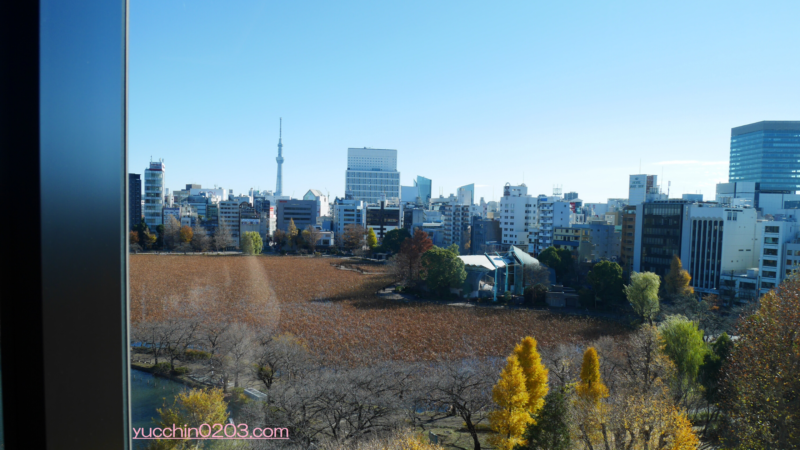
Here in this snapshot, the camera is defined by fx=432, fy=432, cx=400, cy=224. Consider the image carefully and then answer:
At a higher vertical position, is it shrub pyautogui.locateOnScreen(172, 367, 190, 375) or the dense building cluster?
the dense building cluster

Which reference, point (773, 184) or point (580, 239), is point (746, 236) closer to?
point (773, 184)

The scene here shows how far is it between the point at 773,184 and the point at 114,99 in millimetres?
10351

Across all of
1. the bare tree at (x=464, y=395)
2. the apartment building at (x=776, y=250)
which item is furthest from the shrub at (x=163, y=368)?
the apartment building at (x=776, y=250)

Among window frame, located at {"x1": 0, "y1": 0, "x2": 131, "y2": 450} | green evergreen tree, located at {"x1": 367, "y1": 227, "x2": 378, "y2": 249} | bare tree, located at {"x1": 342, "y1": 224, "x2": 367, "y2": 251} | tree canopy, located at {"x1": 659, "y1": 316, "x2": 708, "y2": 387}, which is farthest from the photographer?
green evergreen tree, located at {"x1": 367, "y1": 227, "x2": 378, "y2": 249}

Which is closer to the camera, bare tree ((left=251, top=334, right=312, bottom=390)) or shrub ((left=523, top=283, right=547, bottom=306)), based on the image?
bare tree ((left=251, top=334, right=312, bottom=390))

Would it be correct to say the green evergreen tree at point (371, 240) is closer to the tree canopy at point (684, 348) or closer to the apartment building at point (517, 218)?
the apartment building at point (517, 218)

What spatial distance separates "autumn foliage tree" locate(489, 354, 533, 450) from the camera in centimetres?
230

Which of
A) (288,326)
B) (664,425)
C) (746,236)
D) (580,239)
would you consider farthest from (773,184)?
(288,326)

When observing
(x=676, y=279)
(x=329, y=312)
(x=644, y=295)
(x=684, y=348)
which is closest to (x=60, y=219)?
(x=329, y=312)

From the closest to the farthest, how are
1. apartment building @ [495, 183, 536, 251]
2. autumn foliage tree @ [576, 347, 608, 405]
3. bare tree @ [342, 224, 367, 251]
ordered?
autumn foliage tree @ [576, 347, 608, 405]
bare tree @ [342, 224, 367, 251]
apartment building @ [495, 183, 536, 251]

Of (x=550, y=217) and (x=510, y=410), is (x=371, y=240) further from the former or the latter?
(x=510, y=410)

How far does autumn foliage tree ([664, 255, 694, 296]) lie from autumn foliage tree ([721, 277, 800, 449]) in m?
6.22

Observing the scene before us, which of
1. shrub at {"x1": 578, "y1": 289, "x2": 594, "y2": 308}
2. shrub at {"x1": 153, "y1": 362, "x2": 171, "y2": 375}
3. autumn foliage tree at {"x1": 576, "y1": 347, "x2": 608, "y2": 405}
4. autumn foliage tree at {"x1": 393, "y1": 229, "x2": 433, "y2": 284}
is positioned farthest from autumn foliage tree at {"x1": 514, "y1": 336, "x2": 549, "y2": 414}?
autumn foliage tree at {"x1": 393, "y1": 229, "x2": 433, "y2": 284}

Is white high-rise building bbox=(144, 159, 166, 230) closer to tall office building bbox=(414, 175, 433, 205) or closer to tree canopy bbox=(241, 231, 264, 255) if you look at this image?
tree canopy bbox=(241, 231, 264, 255)
